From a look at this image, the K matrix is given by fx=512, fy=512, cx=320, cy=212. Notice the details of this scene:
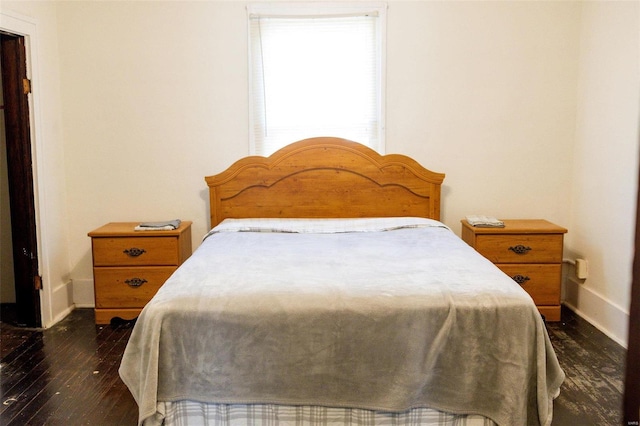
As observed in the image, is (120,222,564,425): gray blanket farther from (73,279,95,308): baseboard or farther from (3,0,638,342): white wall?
(73,279,95,308): baseboard

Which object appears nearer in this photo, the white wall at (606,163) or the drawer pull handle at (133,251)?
the white wall at (606,163)

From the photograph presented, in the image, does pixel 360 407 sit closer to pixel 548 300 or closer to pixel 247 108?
pixel 548 300

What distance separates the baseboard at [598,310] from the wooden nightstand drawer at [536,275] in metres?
0.26

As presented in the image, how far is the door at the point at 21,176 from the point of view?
3.21 meters

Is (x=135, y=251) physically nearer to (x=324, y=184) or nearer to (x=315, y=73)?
(x=324, y=184)

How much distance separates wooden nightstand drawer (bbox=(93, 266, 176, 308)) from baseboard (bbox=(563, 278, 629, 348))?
109 inches

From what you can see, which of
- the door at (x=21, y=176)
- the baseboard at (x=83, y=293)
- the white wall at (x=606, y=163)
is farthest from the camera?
the baseboard at (x=83, y=293)

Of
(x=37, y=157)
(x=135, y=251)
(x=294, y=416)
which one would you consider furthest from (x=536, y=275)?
(x=37, y=157)

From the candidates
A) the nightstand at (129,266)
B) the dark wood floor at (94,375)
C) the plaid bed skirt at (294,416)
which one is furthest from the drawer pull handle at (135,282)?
the plaid bed skirt at (294,416)

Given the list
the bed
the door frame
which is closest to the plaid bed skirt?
the bed

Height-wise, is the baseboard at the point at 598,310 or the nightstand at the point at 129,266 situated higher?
the nightstand at the point at 129,266

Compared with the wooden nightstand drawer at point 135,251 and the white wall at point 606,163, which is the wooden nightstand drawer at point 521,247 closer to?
the white wall at point 606,163

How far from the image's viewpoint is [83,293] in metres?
3.81

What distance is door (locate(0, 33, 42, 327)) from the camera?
3.21 metres
